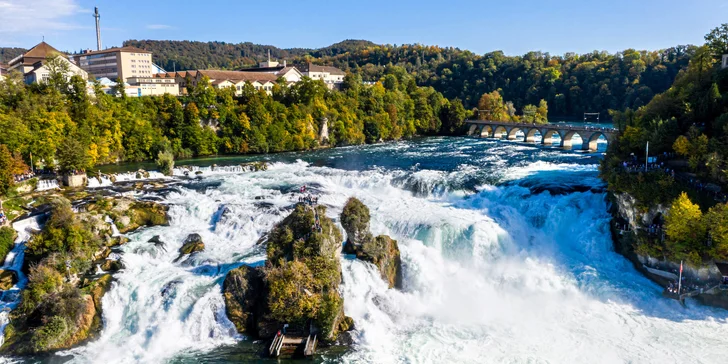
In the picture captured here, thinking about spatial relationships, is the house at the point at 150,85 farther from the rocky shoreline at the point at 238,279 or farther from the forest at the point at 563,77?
the forest at the point at 563,77

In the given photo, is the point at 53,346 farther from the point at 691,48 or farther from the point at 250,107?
the point at 691,48

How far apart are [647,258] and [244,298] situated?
2195cm

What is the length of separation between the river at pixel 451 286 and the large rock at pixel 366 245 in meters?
0.73

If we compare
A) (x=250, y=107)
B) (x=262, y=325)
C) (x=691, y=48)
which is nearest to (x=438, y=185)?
(x=262, y=325)

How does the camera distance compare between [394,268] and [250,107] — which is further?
[250,107]

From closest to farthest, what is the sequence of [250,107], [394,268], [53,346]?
[53,346]
[394,268]
[250,107]

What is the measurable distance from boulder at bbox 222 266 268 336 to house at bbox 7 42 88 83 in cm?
5700

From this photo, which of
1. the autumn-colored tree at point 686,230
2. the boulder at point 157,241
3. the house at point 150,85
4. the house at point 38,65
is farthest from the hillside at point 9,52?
the autumn-colored tree at point 686,230

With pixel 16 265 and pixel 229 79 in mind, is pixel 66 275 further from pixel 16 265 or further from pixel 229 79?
pixel 229 79

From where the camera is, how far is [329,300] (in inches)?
877

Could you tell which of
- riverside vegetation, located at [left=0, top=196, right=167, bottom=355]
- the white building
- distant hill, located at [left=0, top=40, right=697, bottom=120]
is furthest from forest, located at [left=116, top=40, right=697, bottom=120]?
riverside vegetation, located at [left=0, top=196, right=167, bottom=355]

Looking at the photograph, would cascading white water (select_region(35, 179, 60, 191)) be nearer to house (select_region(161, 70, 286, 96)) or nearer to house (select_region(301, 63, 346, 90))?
house (select_region(161, 70, 286, 96))

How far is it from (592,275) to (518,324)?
6.93m

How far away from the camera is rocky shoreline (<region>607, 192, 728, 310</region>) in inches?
965
